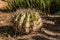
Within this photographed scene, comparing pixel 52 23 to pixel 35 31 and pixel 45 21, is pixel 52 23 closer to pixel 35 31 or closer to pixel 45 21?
pixel 45 21

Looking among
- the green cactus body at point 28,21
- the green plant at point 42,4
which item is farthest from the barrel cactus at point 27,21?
the green plant at point 42,4

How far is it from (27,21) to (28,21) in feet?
0.07

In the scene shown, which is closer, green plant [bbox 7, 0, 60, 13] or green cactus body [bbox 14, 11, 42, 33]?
green cactus body [bbox 14, 11, 42, 33]

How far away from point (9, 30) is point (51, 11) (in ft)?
4.21

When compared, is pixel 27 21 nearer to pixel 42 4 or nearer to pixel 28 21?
pixel 28 21

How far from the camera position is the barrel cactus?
13.9ft

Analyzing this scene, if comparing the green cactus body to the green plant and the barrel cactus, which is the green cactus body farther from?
the green plant

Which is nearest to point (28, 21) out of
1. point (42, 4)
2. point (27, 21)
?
point (27, 21)

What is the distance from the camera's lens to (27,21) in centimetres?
422

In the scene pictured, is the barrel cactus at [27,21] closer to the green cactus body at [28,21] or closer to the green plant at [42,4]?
the green cactus body at [28,21]

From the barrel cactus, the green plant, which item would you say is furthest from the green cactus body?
the green plant

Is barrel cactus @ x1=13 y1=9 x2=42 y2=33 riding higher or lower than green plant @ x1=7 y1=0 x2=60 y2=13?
lower

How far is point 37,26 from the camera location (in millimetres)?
4398

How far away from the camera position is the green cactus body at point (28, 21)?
4.22 meters
